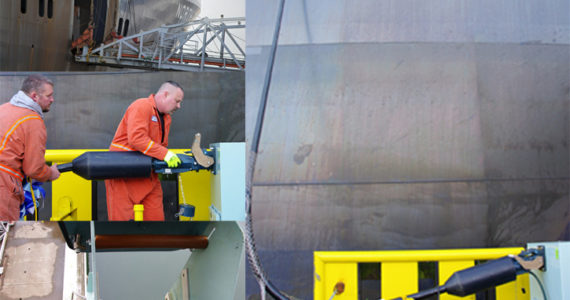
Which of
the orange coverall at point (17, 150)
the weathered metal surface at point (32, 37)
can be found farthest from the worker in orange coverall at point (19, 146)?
the weathered metal surface at point (32, 37)

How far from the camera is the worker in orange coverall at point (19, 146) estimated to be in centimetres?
163

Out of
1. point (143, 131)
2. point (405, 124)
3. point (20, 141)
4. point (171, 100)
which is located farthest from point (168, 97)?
point (405, 124)

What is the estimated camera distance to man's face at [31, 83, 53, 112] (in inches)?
67.4

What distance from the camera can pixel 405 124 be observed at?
1408mm

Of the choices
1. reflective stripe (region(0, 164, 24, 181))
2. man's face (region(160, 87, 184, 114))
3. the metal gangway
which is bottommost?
reflective stripe (region(0, 164, 24, 181))

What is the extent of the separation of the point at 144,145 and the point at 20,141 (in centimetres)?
42

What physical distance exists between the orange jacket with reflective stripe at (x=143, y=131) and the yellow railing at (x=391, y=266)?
2.33 feet

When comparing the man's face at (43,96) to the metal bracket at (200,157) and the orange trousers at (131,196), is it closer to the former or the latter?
the orange trousers at (131,196)

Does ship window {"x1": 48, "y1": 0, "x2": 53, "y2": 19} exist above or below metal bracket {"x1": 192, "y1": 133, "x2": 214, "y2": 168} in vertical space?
above

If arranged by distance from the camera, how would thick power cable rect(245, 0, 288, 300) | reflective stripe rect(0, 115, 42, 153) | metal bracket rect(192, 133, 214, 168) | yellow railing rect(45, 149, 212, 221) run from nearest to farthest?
1. thick power cable rect(245, 0, 288, 300)
2. reflective stripe rect(0, 115, 42, 153)
3. metal bracket rect(192, 133, 214, 168)
4. yellow railing rect(45, 149, 212, 221)

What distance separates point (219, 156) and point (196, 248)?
14.7 inches

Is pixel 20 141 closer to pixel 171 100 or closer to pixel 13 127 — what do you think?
pixel 13 127

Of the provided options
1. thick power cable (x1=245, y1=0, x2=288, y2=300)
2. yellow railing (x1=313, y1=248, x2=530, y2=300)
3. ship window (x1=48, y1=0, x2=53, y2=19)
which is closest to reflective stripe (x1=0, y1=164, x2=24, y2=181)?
thick power cable (x1=245, y1=0, x2=288, y2=300)

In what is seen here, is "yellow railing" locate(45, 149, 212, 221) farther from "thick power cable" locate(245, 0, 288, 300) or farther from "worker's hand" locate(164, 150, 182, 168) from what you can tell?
"thick power cable" locate(245, 0, 288, 300)
